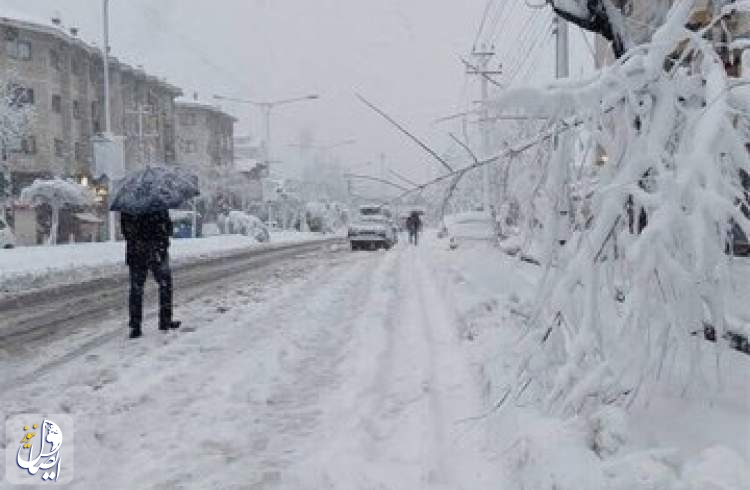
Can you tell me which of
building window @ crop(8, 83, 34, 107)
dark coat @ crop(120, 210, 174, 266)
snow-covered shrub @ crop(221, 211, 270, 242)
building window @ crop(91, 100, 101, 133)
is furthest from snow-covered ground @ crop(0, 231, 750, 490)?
building window @ crop(91, 100, 101, 133)

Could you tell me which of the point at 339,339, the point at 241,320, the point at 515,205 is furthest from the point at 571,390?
the point at 241,320

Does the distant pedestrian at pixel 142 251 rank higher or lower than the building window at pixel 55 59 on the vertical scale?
lower

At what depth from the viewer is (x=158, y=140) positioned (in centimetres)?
7431

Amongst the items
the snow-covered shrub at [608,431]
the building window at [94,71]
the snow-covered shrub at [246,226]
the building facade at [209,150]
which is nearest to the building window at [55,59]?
the building window at [94,71]

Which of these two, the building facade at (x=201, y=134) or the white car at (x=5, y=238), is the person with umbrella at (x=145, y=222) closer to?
the white car at (x=5, y=238)

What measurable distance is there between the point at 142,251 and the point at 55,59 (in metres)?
49.2

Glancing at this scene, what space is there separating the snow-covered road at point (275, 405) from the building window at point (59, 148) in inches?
1882

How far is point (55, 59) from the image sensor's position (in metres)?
53.8

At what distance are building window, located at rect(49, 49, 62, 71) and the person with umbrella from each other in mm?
47921

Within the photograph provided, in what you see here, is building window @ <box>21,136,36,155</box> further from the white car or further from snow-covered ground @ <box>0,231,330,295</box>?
snow-covered ground @ <box>0,231,330,295</box>

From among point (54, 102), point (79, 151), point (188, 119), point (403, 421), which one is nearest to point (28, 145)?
point (54, 102)

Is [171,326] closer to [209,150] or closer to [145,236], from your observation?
[145,236]

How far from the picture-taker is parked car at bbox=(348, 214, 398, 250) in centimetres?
3622

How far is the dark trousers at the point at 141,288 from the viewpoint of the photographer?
943 centimetres
